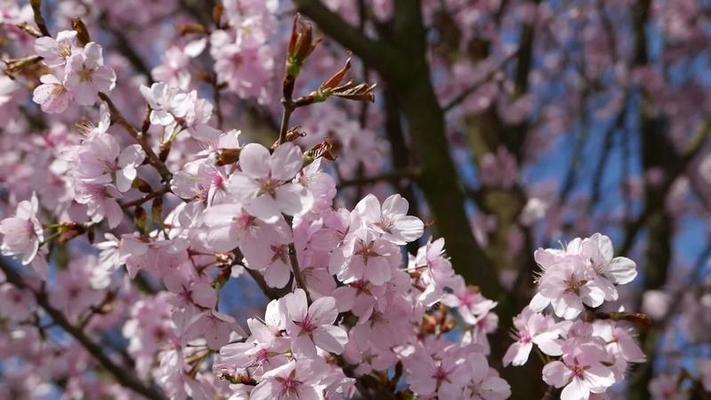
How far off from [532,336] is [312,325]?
1.69 feet

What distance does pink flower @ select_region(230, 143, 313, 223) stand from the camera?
4.07 ft

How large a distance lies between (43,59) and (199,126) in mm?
421

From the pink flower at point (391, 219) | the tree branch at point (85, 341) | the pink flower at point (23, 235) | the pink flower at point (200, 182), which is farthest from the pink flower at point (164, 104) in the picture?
the tree branch at point (85, 341)

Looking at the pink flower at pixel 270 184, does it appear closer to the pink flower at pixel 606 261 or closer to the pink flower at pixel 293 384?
the pink flower at pixel 293 384

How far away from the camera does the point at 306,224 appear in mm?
1412

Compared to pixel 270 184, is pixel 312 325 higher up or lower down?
lower down

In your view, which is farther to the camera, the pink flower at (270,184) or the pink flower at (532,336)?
the pink flower at (532,336)

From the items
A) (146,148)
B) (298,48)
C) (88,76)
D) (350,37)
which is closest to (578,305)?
(298,48)

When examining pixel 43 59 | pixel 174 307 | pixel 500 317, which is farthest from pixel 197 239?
pixel 500 317

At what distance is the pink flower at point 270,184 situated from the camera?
4.07 ft

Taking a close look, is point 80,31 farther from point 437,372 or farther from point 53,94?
point 437,372

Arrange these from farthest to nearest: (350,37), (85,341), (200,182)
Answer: (350,37) → (85,341) → (200,182)

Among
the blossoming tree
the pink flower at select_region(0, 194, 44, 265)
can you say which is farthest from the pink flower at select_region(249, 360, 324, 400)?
the pink flower at select_region(0, 194, 44, 265)

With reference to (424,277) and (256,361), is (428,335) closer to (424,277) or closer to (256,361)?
(424,277)
